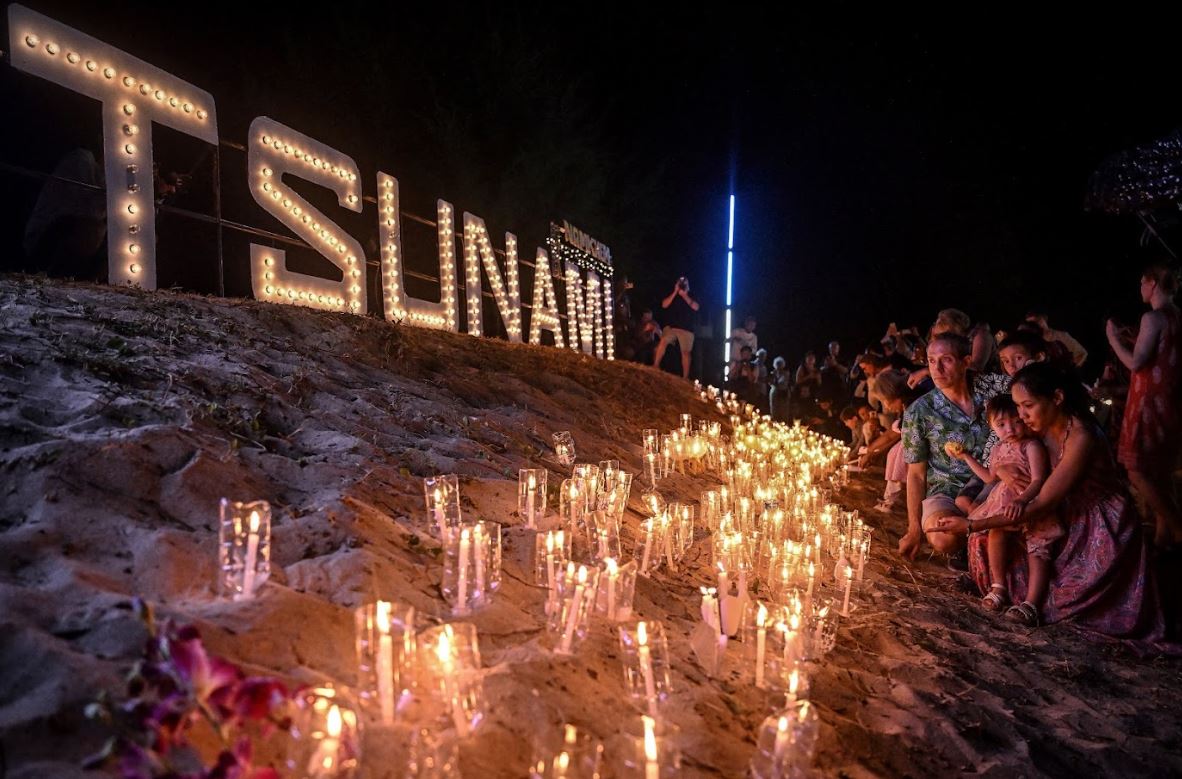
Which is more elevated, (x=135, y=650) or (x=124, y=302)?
(x=124, y=302)

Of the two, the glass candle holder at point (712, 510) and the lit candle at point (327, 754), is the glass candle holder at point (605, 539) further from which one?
the lit candle at point (327, 754)

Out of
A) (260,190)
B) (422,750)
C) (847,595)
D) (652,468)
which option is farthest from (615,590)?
(260,190)

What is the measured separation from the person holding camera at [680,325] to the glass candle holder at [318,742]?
14368 millimetres

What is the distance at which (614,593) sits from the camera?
3348 millimetres

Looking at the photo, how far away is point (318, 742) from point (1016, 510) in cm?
428

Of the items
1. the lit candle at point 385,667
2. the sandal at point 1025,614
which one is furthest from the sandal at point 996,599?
the lit candle at point 385,667

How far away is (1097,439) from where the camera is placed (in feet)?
14.5

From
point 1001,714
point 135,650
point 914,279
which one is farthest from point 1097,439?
point 914,279

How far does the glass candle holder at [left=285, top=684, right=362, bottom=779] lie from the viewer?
1908 mm

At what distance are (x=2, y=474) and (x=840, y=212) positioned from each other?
28405 mm

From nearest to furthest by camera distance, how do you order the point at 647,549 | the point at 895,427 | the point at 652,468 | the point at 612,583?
the point at 612,583, the point at 647,549, the point at 652,468, the point at 895,427

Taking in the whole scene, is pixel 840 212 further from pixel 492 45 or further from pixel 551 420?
pixel 551 420

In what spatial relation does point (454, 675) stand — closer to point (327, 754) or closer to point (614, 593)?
point (327, 754)

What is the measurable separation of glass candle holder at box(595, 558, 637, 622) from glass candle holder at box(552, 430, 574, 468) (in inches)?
105
